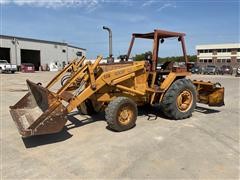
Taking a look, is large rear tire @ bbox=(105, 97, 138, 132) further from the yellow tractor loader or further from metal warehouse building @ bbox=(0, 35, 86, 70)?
metal warehouse building @ bbox=(0, 35, 86, 70)

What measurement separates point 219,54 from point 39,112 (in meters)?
71.4

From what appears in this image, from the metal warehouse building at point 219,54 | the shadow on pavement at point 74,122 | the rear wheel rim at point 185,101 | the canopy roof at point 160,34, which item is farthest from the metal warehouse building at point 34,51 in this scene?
the rear wheel rim at point 185,101

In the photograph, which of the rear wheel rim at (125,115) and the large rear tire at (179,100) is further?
the large rear tire at (179,100)

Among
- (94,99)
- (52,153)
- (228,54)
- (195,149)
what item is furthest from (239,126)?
(228,54)

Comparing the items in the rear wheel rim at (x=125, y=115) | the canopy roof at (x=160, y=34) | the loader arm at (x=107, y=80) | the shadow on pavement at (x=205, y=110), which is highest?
the canopy roof at (x=160, y=34)

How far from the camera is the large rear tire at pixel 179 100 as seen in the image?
23.7ft

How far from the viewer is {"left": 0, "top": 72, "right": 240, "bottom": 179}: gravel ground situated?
4191mm

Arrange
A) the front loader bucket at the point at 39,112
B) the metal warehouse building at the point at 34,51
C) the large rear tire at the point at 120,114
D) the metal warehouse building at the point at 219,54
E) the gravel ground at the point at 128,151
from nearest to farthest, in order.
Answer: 1. the gravel ground at the point at 128,151
2. the front loader bucket at the point at 39,112
3. the large rear tire at the point at 120,114
4. the metal warehouse building at the point at 34,51
5. the metal warehouse building at the point at 219,54

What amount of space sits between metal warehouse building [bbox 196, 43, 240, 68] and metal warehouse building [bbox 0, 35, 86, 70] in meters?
33.4


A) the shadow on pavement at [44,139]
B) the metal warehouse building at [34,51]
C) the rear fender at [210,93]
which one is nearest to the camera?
the shadow on pavement at [44,139]

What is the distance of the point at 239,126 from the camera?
6895mm

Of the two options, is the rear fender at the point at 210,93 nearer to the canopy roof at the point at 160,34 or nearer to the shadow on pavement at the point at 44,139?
the canopy roof at the point at 160,34

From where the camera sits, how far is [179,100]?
7480 mm

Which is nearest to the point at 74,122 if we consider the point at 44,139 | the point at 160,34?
the point at 44,139
